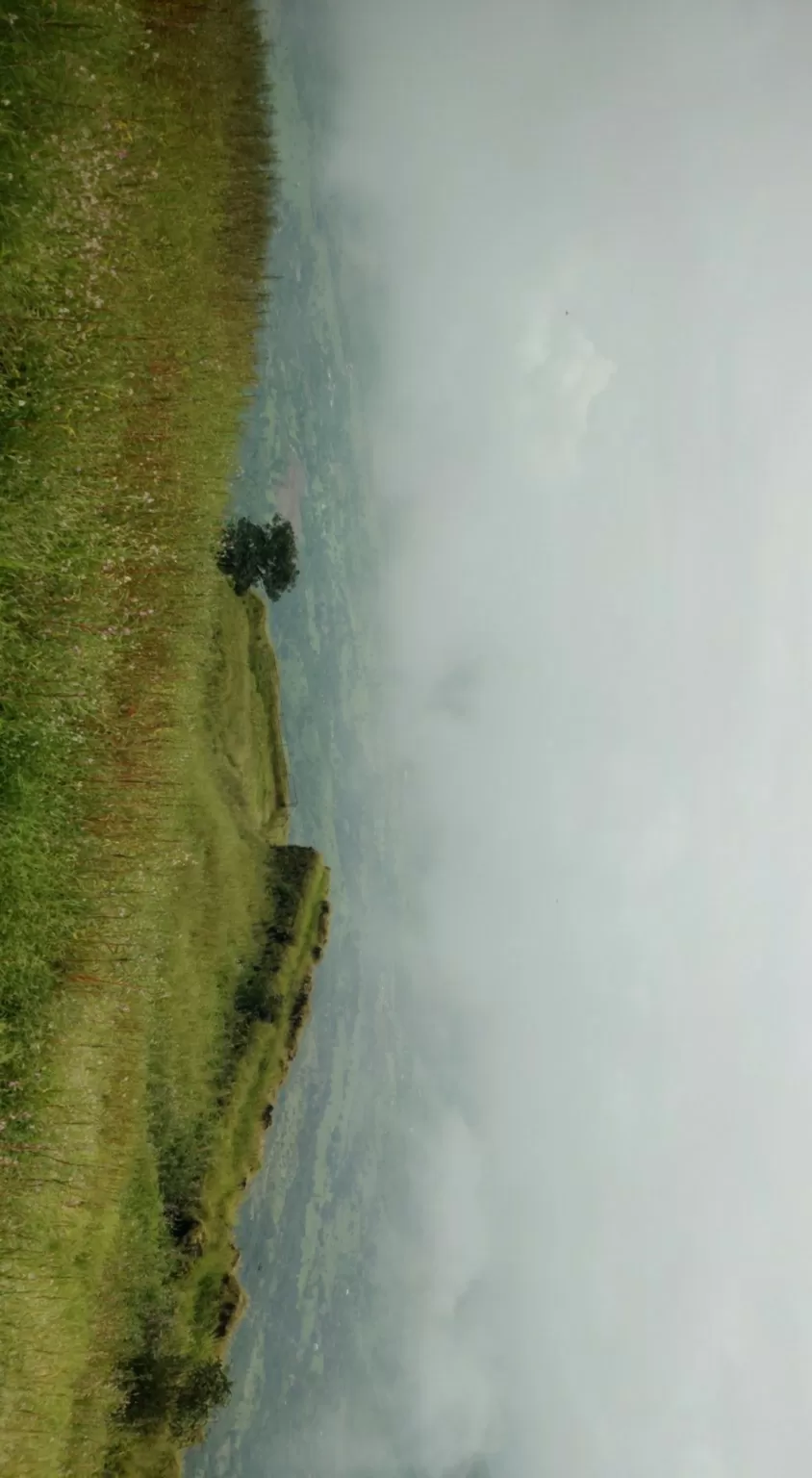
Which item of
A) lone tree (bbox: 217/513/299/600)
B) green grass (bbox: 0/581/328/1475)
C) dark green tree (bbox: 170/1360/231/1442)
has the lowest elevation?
dark green tree (bbox: 170/1360/231/1442)

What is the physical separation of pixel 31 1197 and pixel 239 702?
1600cm

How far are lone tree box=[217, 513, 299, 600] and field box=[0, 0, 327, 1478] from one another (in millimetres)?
6948

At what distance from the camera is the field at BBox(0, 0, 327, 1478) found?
32.1ft

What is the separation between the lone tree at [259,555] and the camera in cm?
2570

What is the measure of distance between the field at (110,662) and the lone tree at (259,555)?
6948 mm

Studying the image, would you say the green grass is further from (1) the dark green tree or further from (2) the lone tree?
(2) the lone tree

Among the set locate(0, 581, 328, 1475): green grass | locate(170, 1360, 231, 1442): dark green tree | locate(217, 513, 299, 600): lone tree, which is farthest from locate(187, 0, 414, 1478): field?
locate(170, 1360, 231, 1442): dark green tree

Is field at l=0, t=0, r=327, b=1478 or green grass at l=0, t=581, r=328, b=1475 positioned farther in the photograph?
green grass at l=0, t=581, r=328, b=1475

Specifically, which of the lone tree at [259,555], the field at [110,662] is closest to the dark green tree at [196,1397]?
the field at [110,662]

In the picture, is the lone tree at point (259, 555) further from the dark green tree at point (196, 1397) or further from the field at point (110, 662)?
the dark green tree at point (196, 1397)

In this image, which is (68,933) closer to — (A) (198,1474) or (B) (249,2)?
(B) (249,2)

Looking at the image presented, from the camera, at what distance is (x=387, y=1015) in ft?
149

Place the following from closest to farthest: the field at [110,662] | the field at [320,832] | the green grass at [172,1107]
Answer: the field at [110,662] < the green grass at [172,1107] < the field at [320,832]

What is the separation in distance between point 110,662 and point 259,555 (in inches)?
592
